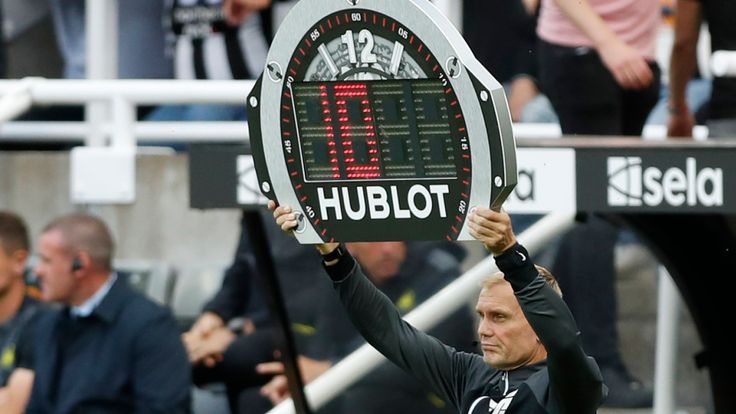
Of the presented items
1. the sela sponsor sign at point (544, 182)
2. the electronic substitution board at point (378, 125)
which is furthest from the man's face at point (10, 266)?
the electronic substitution board at point (378, 125)

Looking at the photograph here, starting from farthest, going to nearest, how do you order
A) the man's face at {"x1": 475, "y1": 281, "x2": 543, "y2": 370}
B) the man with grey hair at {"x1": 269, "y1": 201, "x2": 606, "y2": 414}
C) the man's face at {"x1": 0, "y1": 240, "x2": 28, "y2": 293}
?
the man's face at {"x1": 0, "y1": 240, "x2": 28, "y2": 293}, the man's face at {"x1": 475, "y1": 281, "x2": 543, "y2": 370}, the man with grey hair at {"x1": 269, "y1": 201, "x2": 606, "y2": 414}

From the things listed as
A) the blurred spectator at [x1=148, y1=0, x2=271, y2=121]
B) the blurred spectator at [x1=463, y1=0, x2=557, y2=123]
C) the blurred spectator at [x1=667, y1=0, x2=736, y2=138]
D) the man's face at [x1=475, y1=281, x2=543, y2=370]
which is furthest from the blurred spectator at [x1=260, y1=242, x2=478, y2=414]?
the man's face at [x1=475, y1=281, x2=543, y2=370]

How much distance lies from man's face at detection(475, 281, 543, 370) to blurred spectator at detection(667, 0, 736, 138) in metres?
1.57

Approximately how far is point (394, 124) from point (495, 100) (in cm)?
30

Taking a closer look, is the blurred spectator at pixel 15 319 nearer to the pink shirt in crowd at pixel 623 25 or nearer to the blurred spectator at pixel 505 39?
the blurred spectator at pixel 505 39

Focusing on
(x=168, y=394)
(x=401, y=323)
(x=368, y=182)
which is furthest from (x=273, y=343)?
(x=368, y=182)

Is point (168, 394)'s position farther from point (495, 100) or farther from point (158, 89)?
point (495, 100)

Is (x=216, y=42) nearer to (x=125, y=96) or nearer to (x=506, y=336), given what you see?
(x=125, y=96)

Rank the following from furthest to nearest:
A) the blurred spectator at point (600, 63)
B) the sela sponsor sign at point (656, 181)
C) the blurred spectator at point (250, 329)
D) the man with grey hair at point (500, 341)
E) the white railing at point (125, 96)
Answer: the blurred spectator at point (250, 329) < the white railing at point (125, 96) < the blurred spectator at point (600, 63) < the sela sponsor sign at point (656, 181) < the man with grey hair at point (500, 341)

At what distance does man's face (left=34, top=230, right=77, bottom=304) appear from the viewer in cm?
691

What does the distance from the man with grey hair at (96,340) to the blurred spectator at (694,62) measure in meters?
2.04

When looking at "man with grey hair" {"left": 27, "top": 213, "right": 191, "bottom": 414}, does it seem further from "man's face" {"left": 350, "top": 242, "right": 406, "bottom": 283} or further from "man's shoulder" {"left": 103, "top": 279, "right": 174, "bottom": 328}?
"man's face" {"left": 350, "top": 242, "right": 406, "bottom": 283}

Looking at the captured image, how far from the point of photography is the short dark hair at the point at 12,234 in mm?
7156

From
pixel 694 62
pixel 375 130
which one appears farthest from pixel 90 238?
pixel 375 130
